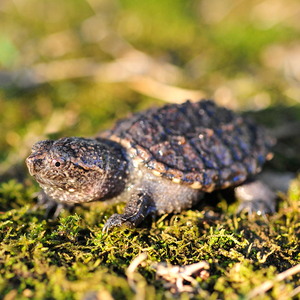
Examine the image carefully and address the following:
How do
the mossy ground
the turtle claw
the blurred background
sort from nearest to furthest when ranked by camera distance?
the mossy ground, the turtle claw, the blurred background

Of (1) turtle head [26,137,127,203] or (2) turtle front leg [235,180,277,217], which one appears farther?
(2) turtle front leg [235,180,277,217]

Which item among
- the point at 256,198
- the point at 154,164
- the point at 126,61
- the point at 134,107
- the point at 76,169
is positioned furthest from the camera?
the point at 126,61

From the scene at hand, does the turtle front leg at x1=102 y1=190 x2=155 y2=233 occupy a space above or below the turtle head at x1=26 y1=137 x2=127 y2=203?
below

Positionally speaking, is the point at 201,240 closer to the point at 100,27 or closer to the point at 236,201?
the point at 236,201

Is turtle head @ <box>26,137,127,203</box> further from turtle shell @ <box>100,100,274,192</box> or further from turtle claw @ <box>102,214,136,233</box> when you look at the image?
turtle claw @ <box>102,214,136,233</box>

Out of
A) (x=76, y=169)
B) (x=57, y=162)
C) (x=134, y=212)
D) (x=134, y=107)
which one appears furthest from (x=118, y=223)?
(x=134, y=107)

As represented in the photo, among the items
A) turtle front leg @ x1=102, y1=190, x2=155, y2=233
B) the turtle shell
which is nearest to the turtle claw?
turtle front leg @ x1=102, y1=190, x2=155, y2=233

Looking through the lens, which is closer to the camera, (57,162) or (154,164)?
(57,162)

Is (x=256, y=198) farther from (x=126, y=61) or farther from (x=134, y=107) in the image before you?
(x=126, y=61)
